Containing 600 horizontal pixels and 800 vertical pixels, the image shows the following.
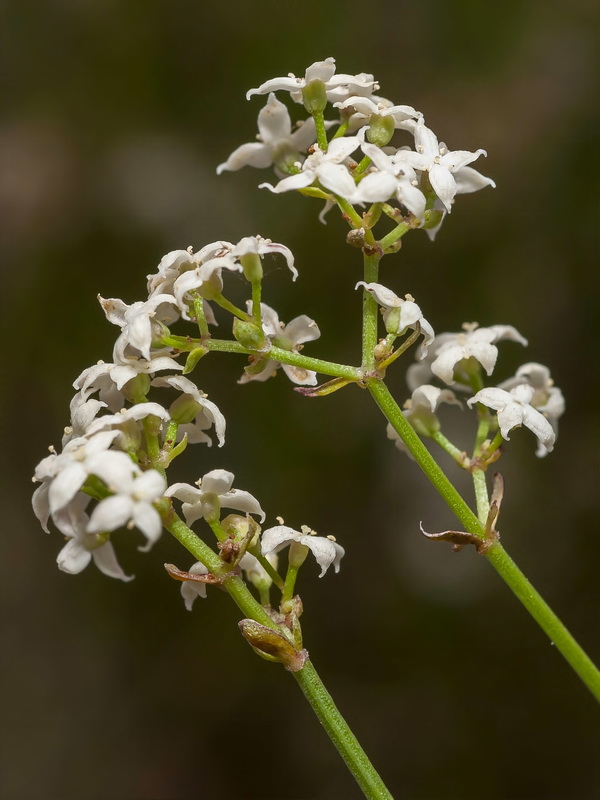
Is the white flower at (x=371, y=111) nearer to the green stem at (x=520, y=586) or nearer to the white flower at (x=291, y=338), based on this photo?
the white flower at (x=291, y=338)

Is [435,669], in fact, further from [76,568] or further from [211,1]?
[211,1]

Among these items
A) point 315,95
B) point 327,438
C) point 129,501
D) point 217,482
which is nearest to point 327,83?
point 315,95

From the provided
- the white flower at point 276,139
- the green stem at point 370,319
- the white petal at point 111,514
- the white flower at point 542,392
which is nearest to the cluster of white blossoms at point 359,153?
the white flower at point 276,139

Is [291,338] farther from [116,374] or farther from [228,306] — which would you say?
[116,374]

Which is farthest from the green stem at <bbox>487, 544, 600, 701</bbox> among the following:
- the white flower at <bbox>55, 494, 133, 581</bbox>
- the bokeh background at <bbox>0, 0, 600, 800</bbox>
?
the bokeh background at <bbox>0, 0, 600, 800</bbox>

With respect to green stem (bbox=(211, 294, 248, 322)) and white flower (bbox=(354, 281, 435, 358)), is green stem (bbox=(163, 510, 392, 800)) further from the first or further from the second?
white flower (bbox=(354, 281, 435, 358))

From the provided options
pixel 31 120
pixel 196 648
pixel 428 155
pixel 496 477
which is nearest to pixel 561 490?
pixel 196 648
